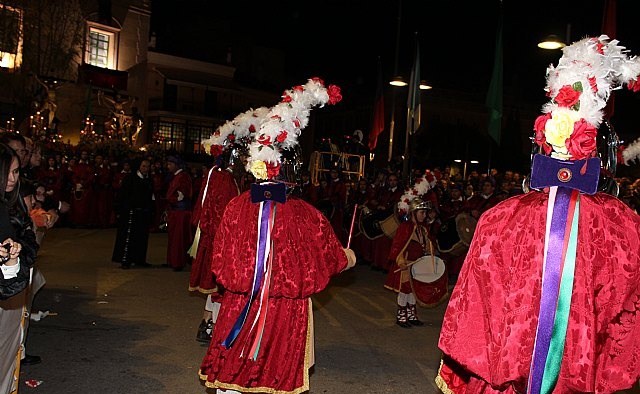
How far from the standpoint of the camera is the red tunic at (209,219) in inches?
292

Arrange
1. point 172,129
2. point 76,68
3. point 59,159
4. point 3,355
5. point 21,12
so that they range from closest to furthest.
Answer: point 3,355, point 59,159, point 21,12, point 76,68, point 172,129

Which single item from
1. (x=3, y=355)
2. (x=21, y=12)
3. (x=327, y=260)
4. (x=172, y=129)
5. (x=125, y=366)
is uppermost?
(x=21, y=12)

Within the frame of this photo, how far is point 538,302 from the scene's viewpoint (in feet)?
9.16

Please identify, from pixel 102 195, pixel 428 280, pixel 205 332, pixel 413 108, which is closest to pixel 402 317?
pixel 428 280

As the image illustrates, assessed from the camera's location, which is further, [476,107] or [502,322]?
[476,107]

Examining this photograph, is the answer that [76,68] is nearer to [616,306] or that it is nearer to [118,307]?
[118,307]

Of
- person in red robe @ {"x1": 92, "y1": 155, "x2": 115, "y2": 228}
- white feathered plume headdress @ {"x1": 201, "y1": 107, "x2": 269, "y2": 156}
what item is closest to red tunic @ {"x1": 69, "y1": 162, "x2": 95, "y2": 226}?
person in red robe @ {"x1": 92, "y1": 155, "x2": 115, "y2": 228}

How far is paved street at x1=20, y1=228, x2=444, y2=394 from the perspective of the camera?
5.72 m

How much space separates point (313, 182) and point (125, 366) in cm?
1050

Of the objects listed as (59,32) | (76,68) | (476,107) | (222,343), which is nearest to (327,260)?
(222,343)

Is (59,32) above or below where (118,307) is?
above

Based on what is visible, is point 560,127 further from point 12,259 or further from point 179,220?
point 179,220

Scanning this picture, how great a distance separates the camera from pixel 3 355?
13.3 feet

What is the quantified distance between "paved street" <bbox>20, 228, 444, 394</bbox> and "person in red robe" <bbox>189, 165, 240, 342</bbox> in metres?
0.50
